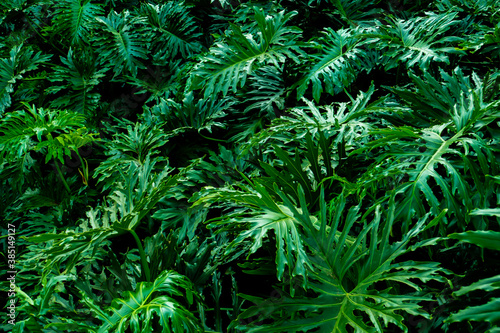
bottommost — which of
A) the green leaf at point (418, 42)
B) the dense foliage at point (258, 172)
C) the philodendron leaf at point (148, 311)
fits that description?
the philodendron leaf at point (148, 311)

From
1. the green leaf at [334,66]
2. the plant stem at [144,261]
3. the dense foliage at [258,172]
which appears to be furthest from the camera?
the green leaf at [334,66]

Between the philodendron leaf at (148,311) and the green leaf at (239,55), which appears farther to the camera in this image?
the green leaf at (239,55)

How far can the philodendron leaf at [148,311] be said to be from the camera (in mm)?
1262

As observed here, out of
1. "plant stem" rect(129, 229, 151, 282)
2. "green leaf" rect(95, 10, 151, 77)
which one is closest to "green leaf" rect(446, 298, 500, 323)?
"plant stem" rect(129, 229, 151, 282)

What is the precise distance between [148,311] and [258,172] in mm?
861

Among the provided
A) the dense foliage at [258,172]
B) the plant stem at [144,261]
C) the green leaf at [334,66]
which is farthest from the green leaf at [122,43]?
the plant stem at [144,261]

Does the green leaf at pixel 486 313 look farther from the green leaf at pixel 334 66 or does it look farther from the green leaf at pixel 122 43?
the green leaf at pixel 122 43

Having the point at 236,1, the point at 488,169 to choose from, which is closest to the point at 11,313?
the point at 488,169

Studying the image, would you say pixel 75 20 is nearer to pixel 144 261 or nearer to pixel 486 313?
pixel 144 261

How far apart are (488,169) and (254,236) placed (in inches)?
29.9

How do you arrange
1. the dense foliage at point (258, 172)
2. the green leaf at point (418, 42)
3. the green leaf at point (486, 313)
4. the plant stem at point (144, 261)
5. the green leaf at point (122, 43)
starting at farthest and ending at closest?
1. the green leaf at point (122, 43)
2. the green leaf at point (418, 42)
3. the plant stem at point (144, 261)
4. the dense foliage at point (258, 172)
5. the green leaf at point (486, 313)

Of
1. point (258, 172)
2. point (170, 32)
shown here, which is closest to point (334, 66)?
point (258, 172)

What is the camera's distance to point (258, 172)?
76.7 inches

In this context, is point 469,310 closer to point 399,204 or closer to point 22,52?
point 399,204
